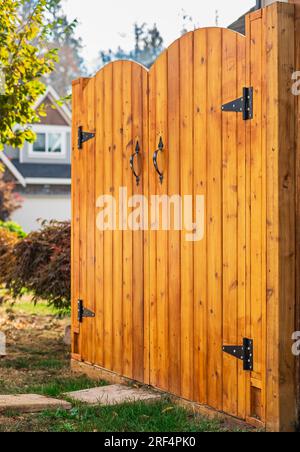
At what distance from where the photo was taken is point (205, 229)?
434 centimetres

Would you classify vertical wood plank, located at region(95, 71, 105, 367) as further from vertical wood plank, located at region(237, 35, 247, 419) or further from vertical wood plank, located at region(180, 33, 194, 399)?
vertical wood plank, located at region(237, 35, 247, 419)

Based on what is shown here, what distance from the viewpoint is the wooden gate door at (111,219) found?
16.5ft

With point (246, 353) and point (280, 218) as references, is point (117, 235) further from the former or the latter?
point (280, 218)

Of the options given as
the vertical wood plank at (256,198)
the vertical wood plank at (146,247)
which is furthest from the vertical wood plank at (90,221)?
the vertical wood plank at (256,198)

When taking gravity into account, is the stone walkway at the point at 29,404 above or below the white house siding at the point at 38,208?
below

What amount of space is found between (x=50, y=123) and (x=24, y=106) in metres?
19.0

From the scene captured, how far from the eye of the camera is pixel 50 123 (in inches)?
1025

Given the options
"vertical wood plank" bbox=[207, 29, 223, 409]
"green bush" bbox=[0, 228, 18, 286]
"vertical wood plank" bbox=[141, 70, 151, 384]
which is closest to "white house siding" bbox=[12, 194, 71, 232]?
"green bush" bbox=[0, 228, 18, 286]

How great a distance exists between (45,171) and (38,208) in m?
1.28

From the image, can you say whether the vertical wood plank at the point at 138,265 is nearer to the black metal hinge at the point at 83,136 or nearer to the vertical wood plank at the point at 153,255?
the vertical wood plank at the point at 153,255

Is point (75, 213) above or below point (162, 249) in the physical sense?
above

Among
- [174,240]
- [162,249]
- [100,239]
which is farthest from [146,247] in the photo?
[100,239]

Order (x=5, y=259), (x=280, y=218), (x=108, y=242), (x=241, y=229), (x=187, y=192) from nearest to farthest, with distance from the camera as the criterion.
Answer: (x=280, y=218) → (x=241, y=229) → (x=187, y=192) → (x=108, y=242) → (x=5, y=259)

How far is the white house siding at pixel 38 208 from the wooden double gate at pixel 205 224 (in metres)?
19.6
